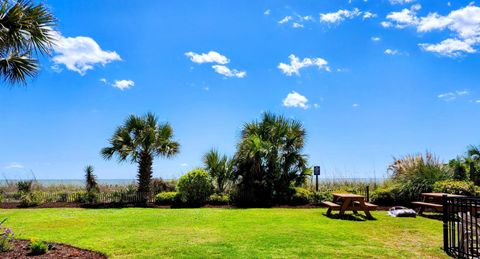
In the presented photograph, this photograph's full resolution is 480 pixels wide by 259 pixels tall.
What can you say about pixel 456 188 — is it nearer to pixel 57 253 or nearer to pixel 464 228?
pixel 464 228

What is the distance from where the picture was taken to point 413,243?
7895 mm

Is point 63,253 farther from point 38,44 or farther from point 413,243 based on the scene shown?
point 413,243

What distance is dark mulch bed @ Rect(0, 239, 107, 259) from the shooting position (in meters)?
6.53

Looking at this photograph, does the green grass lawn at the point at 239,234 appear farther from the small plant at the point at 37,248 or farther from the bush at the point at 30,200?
the bush at the point at 30,200

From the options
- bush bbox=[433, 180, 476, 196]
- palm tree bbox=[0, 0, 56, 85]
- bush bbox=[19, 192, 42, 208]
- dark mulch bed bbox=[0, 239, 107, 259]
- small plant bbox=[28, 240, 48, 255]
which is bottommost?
bush bbox=[19, 192, 42, 208]

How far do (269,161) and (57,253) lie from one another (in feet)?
35.3

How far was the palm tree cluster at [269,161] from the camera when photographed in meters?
16.1

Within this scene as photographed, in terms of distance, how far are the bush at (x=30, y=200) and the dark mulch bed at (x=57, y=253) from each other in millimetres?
10620

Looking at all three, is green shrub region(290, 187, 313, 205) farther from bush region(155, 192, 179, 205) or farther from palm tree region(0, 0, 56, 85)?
palm tree region(0, 0, 56, 85)

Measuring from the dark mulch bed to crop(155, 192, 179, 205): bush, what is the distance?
30.6ft

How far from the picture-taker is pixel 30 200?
55.5 feet

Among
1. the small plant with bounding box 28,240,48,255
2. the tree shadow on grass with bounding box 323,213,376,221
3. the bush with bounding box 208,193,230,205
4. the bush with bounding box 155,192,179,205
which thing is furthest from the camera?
the bush with bounding box 155,192,179,205

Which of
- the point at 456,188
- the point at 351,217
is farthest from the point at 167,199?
the point at 456,188

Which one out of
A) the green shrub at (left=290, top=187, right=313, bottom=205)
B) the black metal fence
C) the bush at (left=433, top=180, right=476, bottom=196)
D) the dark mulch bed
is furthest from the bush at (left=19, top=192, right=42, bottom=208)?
the bush at (left=433, top=180, right=476, bottom=196)
